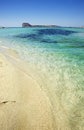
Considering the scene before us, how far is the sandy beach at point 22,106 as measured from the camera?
10.4 feet

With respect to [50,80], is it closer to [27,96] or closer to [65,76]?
[65,76]

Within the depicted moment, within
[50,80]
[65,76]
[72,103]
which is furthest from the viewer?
[65,76]

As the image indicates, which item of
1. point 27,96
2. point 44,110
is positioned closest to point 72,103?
point 44,110

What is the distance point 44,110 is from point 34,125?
0.55 metres

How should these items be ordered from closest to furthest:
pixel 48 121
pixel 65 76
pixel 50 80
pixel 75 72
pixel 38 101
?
pixel 48 121, pixel 38 101, pixel 50 80, pixel 65 76, pixel 75 72

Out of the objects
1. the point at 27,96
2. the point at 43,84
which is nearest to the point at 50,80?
the point at 43,84

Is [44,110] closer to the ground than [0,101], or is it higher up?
closer to the ground

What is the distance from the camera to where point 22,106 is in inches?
144

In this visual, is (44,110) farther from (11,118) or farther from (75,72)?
(75,72)

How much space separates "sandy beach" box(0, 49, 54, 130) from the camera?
10.4 feet

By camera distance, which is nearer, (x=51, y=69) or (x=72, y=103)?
(x=72, y=103)

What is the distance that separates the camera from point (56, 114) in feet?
12.3

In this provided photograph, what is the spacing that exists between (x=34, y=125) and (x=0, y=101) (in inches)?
37.7

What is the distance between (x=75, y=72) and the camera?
263 inches
